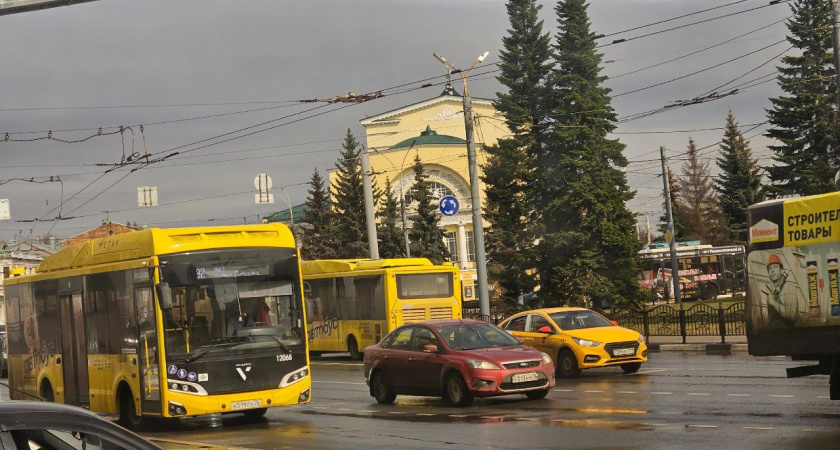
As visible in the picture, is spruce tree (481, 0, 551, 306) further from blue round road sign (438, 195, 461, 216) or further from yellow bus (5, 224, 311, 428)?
yellow bus (5, 224, 311, 428)

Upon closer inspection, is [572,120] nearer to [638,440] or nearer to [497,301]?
[497,301]

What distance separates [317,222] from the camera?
8738 cm

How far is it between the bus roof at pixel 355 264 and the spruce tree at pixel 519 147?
1660 cm

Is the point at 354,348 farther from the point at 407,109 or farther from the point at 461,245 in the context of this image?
the point at 407,109

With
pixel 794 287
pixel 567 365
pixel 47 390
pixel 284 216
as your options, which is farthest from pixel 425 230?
pixel 794 287

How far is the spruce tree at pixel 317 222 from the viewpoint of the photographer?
3388 inches

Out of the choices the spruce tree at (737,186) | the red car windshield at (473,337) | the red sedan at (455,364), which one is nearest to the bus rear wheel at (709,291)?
the spruce tree at (737,186)

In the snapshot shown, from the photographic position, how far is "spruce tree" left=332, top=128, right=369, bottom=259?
80.2 metres

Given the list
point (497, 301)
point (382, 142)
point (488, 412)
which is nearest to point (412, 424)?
point (488, 412)

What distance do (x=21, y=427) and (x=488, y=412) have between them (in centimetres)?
1370

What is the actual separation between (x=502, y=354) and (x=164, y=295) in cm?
551

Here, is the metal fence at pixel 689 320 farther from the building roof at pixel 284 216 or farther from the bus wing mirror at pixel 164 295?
the building roof at pixel 284 216

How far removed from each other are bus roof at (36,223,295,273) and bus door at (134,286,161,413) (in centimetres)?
68

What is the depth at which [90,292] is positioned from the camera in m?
19.6
